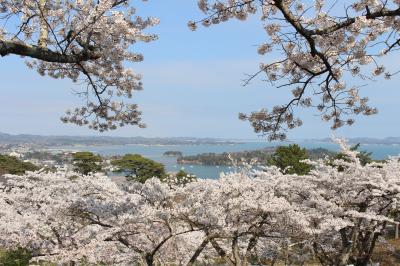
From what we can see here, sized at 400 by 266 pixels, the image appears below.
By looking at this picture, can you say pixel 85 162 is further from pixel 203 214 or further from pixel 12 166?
pixel 203 214

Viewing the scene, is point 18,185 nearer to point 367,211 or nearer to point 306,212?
point 306,212

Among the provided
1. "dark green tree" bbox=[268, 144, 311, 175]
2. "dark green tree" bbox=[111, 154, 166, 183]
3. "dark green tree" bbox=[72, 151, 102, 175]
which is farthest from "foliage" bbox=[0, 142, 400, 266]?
"dark green tree" bbox=[111, 154, 166, 183]

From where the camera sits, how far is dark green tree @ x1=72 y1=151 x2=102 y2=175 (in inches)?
1998

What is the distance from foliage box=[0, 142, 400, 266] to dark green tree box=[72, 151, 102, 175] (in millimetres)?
37190

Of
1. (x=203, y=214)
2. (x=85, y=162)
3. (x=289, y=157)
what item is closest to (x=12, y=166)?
(x=85, y=162)

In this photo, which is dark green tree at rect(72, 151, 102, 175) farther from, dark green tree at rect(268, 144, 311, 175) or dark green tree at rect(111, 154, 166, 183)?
dark green tree at rect(268, 144, 311, 175)

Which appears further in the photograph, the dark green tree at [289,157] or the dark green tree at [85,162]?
the dark green tree at [85,162]

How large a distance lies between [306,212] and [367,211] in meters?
1.53

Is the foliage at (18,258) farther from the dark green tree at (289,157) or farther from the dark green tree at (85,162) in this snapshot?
the dark green tree at (85,162)

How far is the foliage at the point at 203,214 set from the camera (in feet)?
28.4

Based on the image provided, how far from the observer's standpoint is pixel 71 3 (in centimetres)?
647

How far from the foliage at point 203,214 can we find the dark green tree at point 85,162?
37.2 metres

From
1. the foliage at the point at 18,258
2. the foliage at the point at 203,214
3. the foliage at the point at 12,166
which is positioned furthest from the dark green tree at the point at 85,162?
the foliage at the point at 18,258

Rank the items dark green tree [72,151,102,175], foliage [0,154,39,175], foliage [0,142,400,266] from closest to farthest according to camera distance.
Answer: foliage [0,142,400,266] → foliage [0,154,39,175] → dark green tree [72,151,102,175]
